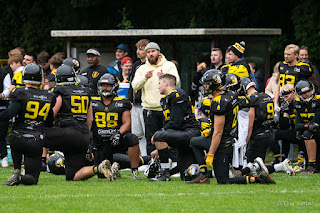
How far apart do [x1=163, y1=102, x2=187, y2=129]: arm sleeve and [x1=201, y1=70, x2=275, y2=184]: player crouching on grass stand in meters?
0.89

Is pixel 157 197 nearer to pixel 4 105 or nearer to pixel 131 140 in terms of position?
pixel 131 140

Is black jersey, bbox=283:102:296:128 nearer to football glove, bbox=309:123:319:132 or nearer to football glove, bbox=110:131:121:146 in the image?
football glove, bbox=309:123:319:132

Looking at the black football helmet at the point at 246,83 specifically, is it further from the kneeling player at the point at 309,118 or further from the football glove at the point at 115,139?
the football glove at the point at 115,139

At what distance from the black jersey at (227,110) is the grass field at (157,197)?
78 centimetres

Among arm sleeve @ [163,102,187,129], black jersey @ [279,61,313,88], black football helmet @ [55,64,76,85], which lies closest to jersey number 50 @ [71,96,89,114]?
black football helmet @ [55,64,76,85]

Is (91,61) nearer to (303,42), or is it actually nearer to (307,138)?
(307,138)

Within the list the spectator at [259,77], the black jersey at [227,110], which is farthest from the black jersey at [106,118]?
the spectator at [259,77]

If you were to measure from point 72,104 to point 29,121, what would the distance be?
0.99 meters

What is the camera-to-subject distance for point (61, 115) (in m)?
11.3

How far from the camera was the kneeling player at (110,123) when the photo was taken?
1205 centimetres

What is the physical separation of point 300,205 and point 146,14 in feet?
63.4

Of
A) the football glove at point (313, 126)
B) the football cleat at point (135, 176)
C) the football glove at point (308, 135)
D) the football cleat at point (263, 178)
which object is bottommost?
the football cleat at point (135, 176)

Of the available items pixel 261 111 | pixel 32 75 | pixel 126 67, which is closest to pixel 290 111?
pixel 261 111

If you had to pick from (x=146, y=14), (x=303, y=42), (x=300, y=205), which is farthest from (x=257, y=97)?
(x=146, y=14)
